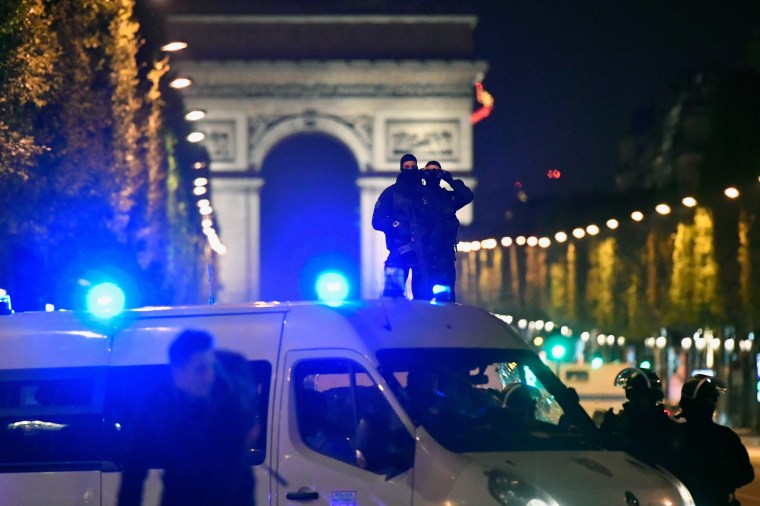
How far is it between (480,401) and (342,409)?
572 mm

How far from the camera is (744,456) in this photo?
372 inches

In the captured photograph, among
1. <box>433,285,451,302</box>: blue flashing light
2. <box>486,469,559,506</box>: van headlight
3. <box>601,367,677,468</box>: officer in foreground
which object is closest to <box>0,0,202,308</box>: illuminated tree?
<box>433,285,451,302</box>: blue flashing light

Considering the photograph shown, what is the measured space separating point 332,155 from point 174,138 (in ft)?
170

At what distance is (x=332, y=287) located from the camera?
9750 millimetres

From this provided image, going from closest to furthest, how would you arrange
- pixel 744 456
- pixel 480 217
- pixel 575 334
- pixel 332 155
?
pixel 744 456, pixel 575 334, pixel 480 217, pixel 332 155

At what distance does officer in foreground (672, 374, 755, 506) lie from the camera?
9.38 m

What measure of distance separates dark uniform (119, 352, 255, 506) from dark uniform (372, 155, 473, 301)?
10.1ft

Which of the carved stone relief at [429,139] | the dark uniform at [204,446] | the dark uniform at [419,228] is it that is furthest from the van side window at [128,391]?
the carved stone relief at [429,139]

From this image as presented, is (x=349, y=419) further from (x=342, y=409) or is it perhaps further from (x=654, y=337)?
(x=654, y=337)

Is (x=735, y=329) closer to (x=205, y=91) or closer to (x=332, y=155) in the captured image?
(x=205, y=91)

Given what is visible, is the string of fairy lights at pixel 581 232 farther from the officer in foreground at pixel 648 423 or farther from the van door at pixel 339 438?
the van door at pixel 339 438

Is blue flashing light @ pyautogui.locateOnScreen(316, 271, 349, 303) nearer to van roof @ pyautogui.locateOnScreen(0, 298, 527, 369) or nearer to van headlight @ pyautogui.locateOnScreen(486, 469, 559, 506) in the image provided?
van roof @ pyautogui.locateOnScreen(0, 298, 527, 369)

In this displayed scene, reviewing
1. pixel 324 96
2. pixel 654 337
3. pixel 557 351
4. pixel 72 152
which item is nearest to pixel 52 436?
pixel 557 351

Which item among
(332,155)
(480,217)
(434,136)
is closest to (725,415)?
(434,136)
